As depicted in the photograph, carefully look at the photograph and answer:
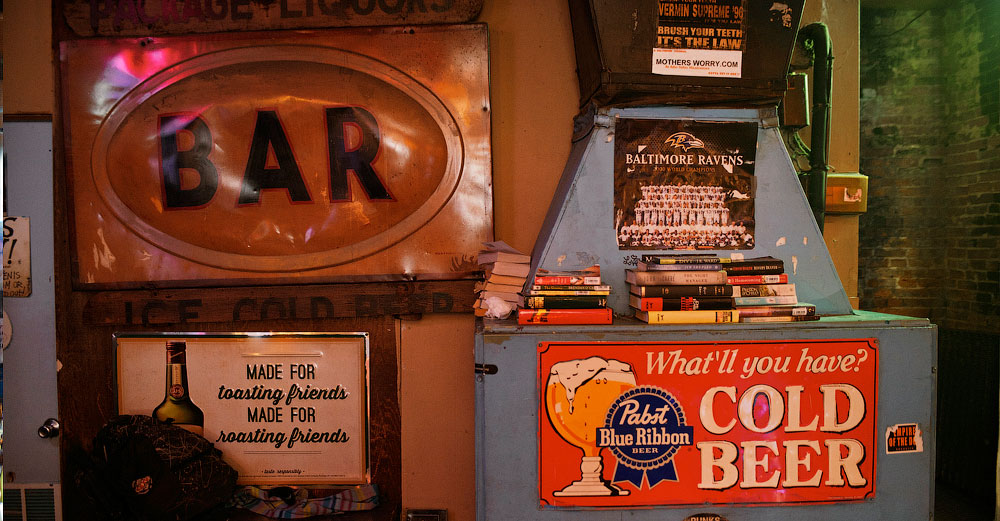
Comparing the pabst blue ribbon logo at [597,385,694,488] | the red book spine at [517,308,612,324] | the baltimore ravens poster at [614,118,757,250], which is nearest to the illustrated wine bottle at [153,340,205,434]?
the red book spine at [517,308,612,324]

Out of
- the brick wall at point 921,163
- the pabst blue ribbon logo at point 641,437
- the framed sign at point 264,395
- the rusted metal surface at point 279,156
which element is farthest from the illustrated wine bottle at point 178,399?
the brick wall at point 921,163

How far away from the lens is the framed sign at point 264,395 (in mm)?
2682

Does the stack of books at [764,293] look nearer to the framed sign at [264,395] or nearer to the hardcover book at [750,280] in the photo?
the hardcover book at [750,280]

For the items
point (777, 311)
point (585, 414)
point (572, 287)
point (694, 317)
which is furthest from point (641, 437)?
point (777, 311)

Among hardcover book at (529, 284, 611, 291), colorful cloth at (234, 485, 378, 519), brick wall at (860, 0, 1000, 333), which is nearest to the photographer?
hardcover book at (529, 284, 611, 291)

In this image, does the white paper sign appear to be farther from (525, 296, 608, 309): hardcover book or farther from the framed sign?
the framed sign

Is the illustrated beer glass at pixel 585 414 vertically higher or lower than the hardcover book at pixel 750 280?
lower

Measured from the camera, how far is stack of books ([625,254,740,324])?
6.67 feet

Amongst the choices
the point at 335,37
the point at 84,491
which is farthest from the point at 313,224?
the point at 84,491

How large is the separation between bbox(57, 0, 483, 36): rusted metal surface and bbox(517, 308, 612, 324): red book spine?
5.16ft

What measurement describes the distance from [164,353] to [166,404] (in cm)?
26

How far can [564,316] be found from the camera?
204 cm

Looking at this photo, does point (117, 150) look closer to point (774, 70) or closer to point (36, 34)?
point (36, 34)

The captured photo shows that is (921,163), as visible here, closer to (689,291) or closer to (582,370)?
(689,291)
